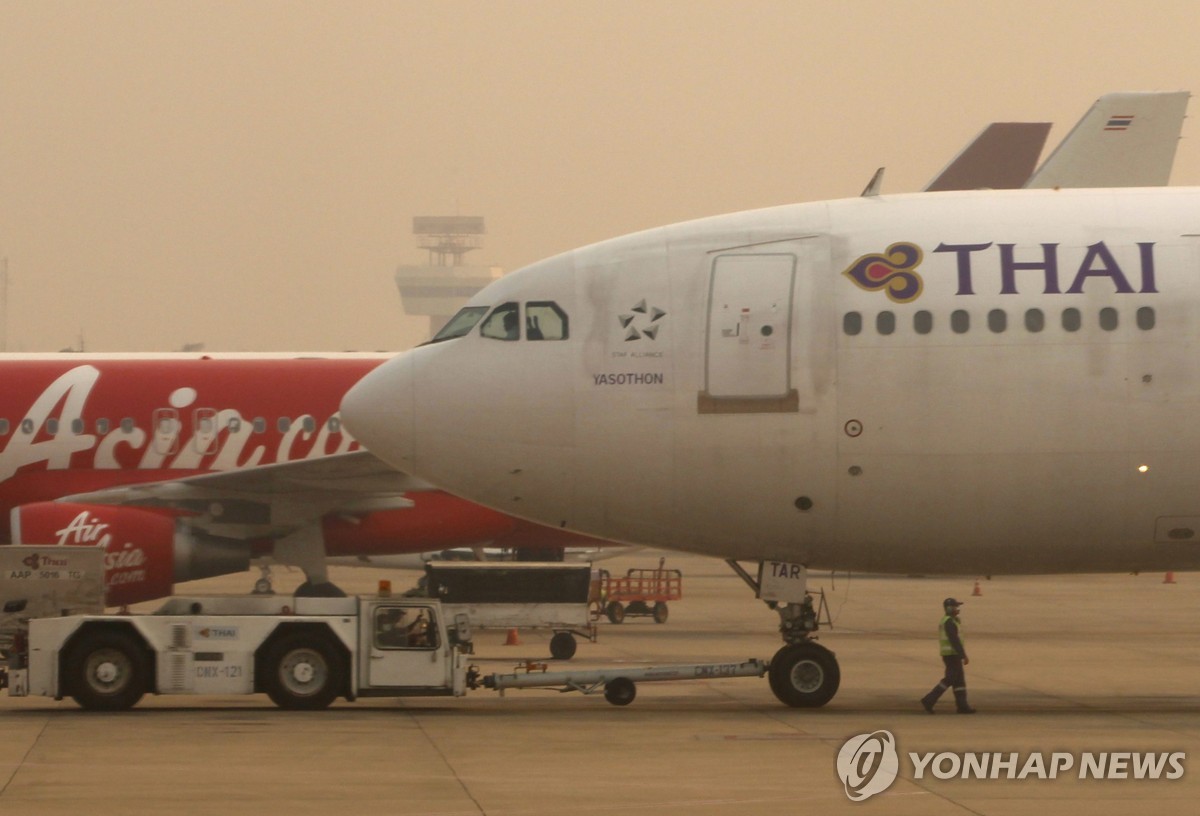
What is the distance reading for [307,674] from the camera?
1877 cm

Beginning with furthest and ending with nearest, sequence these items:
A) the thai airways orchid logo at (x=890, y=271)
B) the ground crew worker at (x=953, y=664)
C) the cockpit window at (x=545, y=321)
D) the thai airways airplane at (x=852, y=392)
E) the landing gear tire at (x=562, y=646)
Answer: the landing gear tire at (x=562, y=646) < the ground crew worker at (x=953, y=664) < the cockpit window at (x=545, y=321) < the thai airways orchid logo at (x=890, y=271) < the thai airways airplane at (x=852, y=392)

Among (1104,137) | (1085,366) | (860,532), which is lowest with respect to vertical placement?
(860,532)

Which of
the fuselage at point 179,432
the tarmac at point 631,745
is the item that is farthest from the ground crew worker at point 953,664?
the fuselage at point 179,432

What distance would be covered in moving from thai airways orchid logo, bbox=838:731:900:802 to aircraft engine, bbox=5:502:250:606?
585 inches

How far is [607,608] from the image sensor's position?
35.2 m

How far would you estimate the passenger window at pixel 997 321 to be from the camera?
18.1 m

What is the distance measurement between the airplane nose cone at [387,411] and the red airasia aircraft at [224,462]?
34.4 ft

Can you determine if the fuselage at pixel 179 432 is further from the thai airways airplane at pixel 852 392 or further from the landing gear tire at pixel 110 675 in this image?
the thai airways airplane at pixel 852 392

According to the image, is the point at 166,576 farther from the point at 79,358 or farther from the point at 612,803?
the point at 612,803

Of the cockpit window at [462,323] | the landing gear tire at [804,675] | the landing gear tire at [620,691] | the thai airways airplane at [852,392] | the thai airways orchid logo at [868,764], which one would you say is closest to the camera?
the thai airways orchid logo at [868,764]

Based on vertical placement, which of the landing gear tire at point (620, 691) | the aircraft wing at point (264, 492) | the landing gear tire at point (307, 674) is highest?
the aircraft wing at point (264, 492)

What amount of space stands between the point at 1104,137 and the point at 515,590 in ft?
51.0

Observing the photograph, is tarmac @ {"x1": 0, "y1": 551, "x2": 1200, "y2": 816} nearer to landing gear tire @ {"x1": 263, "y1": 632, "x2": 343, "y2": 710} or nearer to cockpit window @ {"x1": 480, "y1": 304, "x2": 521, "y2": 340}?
landing gear tire @ {"x1": 263, "y1": 632, "x2": 343, "y2": 710}

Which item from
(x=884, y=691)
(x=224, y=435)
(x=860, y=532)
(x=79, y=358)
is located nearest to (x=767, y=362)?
(x=860, y=532)
